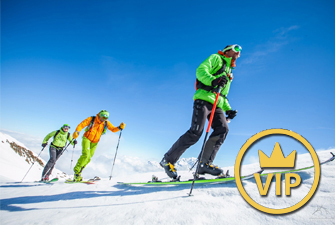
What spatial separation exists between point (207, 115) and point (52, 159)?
865 cm

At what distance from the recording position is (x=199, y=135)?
330 centimetres

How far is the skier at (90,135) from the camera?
5.96m

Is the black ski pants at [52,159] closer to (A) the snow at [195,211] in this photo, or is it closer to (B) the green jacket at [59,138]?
(B) the green jacket at [59,138]

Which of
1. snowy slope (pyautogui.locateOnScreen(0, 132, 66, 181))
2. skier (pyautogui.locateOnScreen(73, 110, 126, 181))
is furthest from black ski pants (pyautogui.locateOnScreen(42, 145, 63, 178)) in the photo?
snowy slope (pyautogui.locateOnScreen(0, 132, 66, 181))

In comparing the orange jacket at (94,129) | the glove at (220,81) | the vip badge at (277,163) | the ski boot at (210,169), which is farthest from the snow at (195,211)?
the orange jacket at (94,129)

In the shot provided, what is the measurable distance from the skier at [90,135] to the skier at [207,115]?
3.88 m

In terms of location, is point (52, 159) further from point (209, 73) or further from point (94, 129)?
point (209, 73)

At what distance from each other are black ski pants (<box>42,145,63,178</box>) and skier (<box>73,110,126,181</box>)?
3201 mm

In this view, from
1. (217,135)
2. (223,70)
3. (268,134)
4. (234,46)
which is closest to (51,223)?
(268,134)

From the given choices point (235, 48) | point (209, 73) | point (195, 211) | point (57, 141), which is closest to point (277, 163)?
point (195, 211)

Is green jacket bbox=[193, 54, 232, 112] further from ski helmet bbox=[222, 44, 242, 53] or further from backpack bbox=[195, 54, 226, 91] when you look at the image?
ski helmet bbox=[222, 44, 242, 53]

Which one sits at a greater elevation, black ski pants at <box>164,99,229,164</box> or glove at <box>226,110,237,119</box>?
glove at <box>226,110,237,119</box>

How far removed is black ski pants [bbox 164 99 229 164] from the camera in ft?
10.8

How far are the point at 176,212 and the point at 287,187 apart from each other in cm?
158
